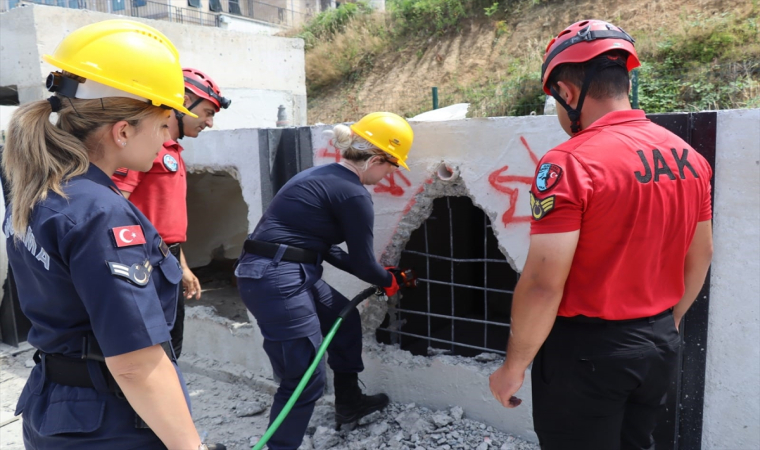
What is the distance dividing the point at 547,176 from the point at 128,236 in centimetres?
106

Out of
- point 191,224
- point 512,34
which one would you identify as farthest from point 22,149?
point 512,34

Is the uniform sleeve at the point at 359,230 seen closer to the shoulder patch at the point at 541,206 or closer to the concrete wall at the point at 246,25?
the shoulder patch at the point at 541,206

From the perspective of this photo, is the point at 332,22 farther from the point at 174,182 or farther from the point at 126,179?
the point at 126,179

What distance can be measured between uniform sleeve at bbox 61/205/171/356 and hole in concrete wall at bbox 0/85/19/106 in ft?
20.1

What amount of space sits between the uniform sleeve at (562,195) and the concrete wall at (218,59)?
586 cm

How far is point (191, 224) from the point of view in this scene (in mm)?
6320

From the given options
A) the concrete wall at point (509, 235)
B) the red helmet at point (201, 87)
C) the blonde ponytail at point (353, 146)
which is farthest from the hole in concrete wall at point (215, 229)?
the blonde ponytail at point (353, 146)

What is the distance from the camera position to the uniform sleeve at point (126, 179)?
2.58 m

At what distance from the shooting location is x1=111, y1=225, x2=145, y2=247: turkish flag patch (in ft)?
4.00

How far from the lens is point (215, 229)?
6473 millimetres

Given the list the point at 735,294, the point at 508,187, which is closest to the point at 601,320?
the point at 735,294

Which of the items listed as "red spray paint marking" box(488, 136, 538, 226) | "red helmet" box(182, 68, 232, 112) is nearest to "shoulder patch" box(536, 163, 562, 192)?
"red spray paint marking" box(488, 136, 538, 226)

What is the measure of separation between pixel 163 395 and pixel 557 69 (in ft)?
4.57

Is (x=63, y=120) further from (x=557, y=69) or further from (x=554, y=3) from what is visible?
(x=554, y=3)
